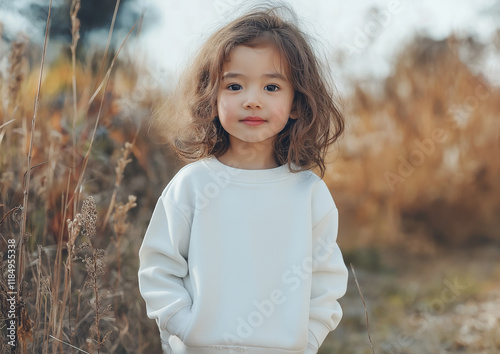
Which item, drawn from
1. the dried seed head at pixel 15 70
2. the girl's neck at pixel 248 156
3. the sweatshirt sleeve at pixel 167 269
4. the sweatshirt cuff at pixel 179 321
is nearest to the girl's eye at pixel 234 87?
the girl's neck at pixel 248 156

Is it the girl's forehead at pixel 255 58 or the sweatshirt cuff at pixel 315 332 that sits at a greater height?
the girl's forehead at pixel 255 58

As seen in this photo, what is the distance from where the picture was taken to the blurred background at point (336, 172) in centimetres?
212

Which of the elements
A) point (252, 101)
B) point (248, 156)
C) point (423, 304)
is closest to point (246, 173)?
point (248, 156)

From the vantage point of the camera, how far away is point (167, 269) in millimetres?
1694

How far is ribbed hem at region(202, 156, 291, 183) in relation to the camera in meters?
1.75

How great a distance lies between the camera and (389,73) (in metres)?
4.84

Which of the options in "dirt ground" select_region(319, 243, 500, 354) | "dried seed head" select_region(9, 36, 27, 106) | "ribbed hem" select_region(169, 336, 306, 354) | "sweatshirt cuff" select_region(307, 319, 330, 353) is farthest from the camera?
"dirt ground" select_region(319, 243, 500, 354)

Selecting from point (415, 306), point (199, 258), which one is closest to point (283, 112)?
point (199, 258)

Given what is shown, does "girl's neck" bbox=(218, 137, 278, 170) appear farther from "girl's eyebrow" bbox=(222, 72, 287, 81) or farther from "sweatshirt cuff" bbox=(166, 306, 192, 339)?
"sweatshirt cuff" bbox=(166, 306, 192, 339)

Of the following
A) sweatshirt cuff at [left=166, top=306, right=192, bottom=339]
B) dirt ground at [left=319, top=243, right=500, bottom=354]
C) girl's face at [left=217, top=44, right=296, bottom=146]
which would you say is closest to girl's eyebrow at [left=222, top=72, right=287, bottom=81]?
girl's face at [left=217, top=44, right=296, bottom=146]

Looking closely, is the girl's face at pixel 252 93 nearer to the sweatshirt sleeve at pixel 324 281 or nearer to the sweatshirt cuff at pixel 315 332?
the sweatshirt sleeve at pixel 324 281

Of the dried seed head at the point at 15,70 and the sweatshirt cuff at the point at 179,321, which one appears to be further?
the dried seed head at the point at 15,70

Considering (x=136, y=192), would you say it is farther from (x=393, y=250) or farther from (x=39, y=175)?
(x=393, y=250)

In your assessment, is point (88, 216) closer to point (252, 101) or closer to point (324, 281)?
point (252, 101)
